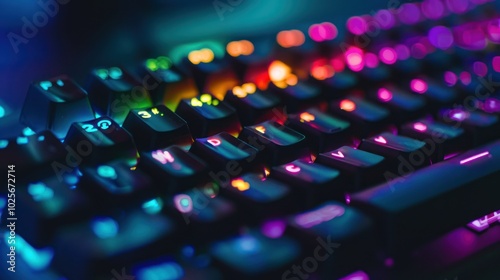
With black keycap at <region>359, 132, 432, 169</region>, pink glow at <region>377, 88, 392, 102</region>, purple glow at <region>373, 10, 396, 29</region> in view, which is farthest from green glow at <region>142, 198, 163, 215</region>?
purple glow at <region>373, 10, 396, 29</region>

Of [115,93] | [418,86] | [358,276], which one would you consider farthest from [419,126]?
[115,93]

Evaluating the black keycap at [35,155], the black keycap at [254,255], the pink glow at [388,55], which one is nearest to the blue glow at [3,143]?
the black keycap at [35,155]

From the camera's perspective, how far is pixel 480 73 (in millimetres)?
858

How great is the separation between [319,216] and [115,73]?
12.4 inches

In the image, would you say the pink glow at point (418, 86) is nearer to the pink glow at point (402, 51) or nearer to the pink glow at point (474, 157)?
the pink glow at point (402, 51)

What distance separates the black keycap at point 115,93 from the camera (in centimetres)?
64

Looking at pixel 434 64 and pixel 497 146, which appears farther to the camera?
pixel 434 64

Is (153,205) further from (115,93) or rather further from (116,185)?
(115,93)

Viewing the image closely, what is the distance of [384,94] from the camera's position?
2.49 ft

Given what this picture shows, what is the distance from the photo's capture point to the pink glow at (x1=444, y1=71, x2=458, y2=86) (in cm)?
83

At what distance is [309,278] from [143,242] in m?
0.14

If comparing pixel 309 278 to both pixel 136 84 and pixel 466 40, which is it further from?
pixel 466 40

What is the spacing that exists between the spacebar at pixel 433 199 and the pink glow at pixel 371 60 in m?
0.26

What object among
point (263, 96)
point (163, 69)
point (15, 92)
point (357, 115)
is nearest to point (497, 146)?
point (357, 115)
